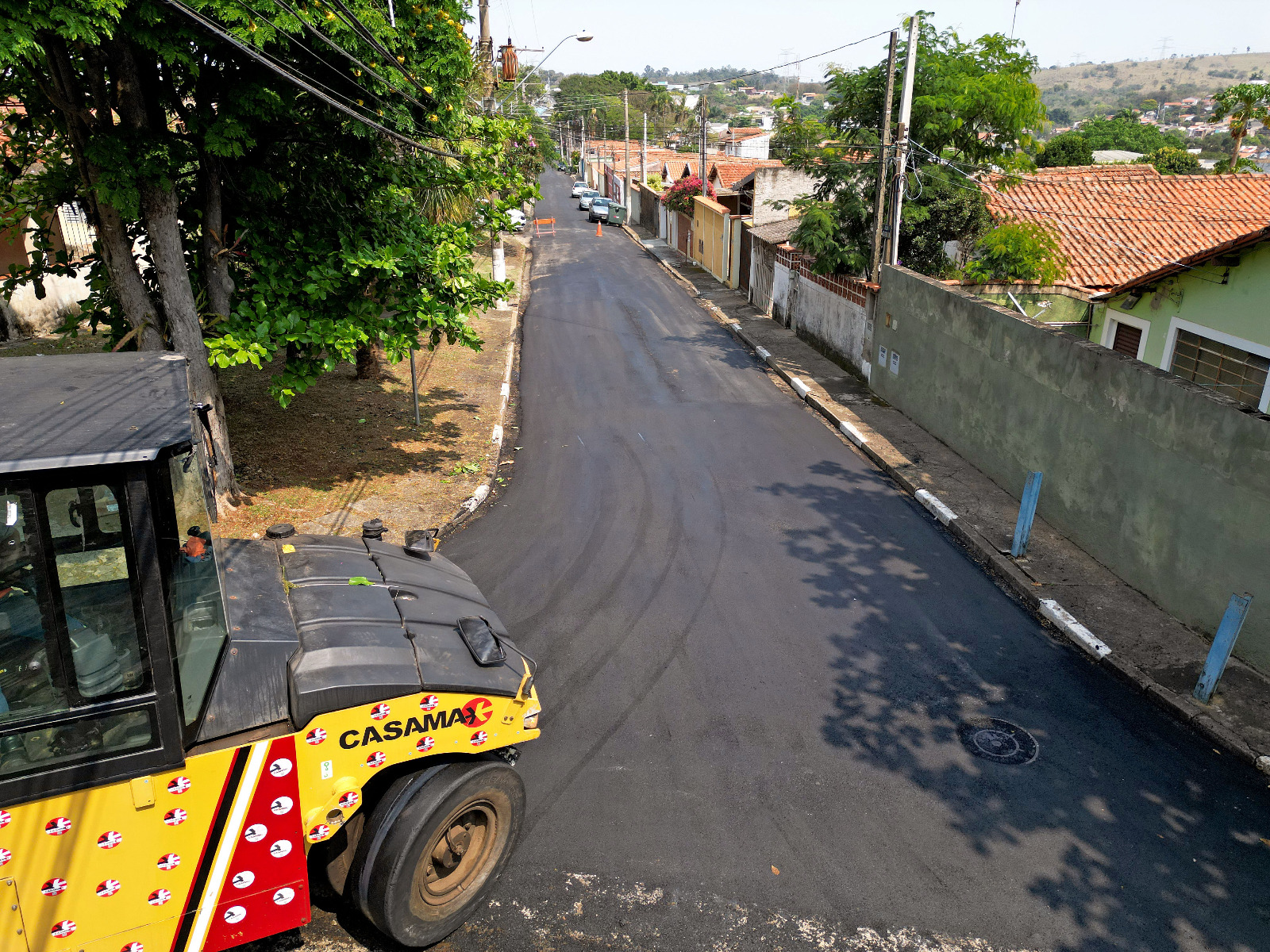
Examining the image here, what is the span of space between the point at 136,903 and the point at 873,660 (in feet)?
18.5

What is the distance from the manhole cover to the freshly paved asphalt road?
93 millimetres

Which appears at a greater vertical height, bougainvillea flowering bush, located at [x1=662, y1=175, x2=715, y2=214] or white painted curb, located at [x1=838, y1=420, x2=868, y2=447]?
bougainvillea flowering bush, located at [x1=662, y1=175, x2=715, y2=214]

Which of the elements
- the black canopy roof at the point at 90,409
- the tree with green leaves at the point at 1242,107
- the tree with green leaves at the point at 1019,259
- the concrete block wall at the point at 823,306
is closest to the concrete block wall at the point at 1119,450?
the concrete block wall at the point at 823,306

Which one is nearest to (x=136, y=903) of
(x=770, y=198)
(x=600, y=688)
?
(x=600, y=688)

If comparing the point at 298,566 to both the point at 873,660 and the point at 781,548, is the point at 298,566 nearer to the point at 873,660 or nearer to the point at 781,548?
the point at 873,660

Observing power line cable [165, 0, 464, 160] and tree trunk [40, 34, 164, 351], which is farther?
tree trunk [40, 34, 164, 351]

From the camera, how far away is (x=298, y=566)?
4.96 meters

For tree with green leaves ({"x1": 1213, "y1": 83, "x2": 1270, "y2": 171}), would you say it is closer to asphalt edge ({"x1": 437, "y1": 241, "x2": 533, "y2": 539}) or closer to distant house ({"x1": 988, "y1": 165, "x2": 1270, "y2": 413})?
distant house ({"x1": 988, "y1": 165, "x2": 1270, "y2": 413})

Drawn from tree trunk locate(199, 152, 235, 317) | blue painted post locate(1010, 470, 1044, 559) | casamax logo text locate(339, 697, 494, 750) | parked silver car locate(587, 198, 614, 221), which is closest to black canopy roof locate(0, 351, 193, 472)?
casamax logo text locate(339, 697, 494, 750)

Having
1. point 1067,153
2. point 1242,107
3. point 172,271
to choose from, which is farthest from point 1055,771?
point 1067,153

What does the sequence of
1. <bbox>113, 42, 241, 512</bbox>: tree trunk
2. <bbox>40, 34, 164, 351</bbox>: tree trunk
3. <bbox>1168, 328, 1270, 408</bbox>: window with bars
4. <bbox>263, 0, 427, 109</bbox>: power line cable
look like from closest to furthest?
1. <bbox>263, 0, 427, 109</bbox>: power line cable
2. <bbox>40, 34, 164, 351</bbox>: tree trunk
3. <bbox>113, 42, 241, 512</bbox>: tree trunk
4. <bbox>1168, 328, 1270, 408</bbox>: window with bars

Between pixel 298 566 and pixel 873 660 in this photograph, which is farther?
pixel 873 660

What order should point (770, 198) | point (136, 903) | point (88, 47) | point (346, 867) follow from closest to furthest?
point (136, 903)
point (346, 867)
point (88, 47)
point (770, 198)

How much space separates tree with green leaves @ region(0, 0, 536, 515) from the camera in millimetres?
8078
